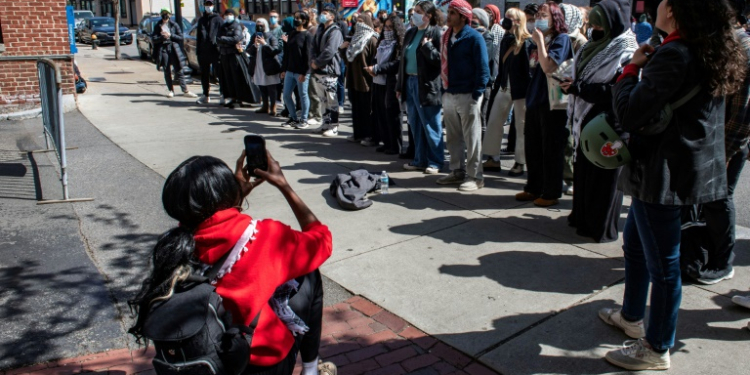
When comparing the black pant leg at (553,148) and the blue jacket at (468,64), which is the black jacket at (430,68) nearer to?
→ the blue jacket at (468,64)

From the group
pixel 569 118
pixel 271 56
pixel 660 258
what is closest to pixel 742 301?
pixel 660 258

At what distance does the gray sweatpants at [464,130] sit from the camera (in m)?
6.53

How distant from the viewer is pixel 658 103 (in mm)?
2809

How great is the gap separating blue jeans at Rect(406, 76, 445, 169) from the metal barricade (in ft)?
11.9

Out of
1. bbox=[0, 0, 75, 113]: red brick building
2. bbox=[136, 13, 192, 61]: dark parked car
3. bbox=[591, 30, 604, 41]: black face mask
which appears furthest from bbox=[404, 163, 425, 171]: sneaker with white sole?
bbox=[136, 13, 192, 61]: dark parked car

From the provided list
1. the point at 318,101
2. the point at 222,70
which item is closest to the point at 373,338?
the point at 318,101

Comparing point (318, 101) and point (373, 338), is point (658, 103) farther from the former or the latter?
point (318, 101)

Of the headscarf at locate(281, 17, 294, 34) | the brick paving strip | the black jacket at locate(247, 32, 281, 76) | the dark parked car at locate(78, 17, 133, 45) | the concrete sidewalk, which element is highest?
the dark parked car at locate(78, 17, 133, 45)

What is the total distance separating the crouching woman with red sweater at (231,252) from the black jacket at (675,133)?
1.55 metres

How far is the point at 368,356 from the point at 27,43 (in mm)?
9998

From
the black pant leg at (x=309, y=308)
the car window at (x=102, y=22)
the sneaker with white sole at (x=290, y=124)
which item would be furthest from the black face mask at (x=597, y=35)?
the car window at (x=102, y=22)

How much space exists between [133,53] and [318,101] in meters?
18.7

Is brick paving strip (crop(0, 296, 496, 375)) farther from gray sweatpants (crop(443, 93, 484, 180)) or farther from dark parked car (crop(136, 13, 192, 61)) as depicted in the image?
dark parked car (crop(136, 13, 192, 61))

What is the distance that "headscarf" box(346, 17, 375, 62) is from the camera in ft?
28.2
